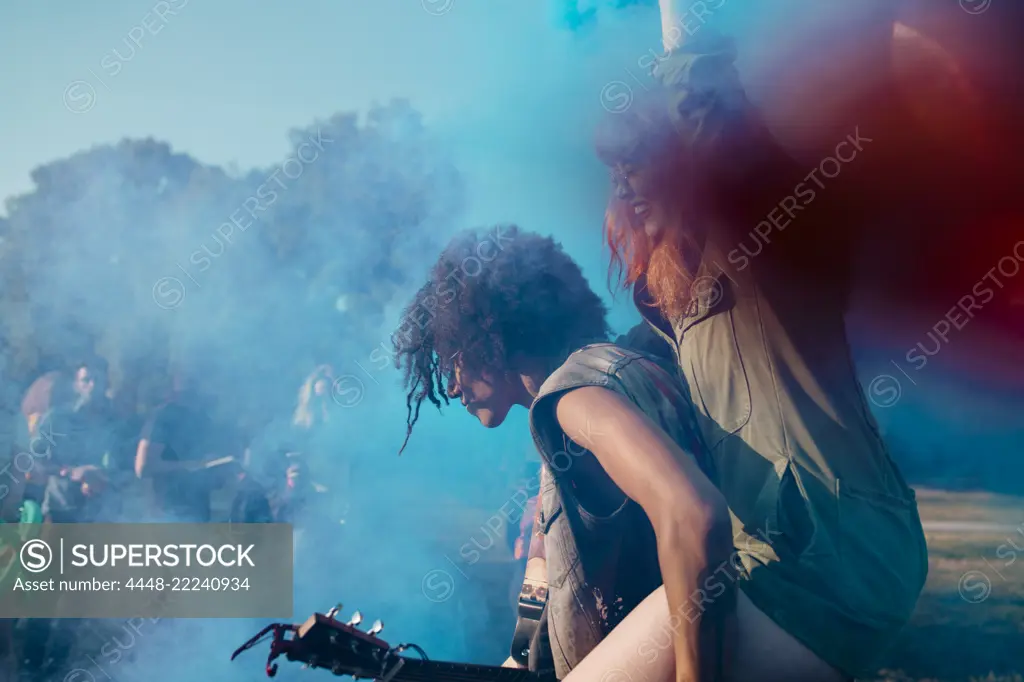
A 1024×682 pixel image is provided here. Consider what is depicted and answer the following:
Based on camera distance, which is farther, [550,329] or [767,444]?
[550,329]

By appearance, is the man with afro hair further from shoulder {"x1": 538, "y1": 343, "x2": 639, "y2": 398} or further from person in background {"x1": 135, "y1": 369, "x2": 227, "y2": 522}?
person in background {"x1": 135, "y1": 369, "x2": 227, "y2": 522}

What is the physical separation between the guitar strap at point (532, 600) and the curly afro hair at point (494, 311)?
51cm

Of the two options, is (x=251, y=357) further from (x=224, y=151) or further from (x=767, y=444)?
(x=767, y=444)

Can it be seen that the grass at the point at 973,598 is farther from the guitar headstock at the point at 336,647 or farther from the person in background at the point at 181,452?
the person in background at the point at 181,452

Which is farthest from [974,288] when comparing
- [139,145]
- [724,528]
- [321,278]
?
[139,145]

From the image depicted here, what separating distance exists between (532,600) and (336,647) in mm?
687

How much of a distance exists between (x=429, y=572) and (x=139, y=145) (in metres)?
2.02

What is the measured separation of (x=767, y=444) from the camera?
88.4 inches

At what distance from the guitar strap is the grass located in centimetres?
111

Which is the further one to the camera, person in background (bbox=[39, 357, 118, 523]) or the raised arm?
person in background (bbox=[39, 357, 118, 523])

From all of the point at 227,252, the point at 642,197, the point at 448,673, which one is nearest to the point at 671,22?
the point at 642,197

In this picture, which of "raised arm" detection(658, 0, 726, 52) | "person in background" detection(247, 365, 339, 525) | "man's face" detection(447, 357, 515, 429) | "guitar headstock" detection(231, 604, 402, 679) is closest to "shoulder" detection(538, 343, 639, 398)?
"man's face" detection(447, 357, 515, 429)

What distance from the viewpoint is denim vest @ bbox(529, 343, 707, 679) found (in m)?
2.22

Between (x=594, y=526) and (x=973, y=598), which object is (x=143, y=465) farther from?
(x=973, y=598)
